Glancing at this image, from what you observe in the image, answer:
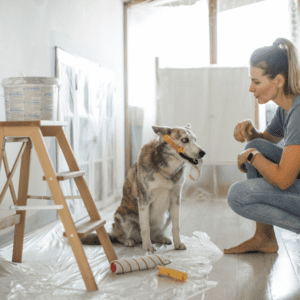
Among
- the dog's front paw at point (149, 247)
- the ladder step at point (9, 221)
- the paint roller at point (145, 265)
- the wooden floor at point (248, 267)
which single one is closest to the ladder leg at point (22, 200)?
the ladder step at point (9, 221)

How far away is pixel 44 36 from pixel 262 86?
160 cm

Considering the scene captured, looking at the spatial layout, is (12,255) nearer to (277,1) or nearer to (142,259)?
(142,259)

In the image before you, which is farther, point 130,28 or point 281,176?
point 130,28

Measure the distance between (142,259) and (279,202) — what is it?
698 mm

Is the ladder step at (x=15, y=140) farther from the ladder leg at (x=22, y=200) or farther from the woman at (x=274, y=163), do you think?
the woman at (x=274, y=163)

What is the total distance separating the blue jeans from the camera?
150 centimetres

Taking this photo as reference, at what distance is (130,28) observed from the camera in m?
4.01

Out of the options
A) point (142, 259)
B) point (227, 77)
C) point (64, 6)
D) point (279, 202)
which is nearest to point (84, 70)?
point (64, 6)

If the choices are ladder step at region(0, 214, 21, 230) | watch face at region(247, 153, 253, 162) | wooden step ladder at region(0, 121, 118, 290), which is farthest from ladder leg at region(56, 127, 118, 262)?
watch face at region(247, 153, 253, 162)

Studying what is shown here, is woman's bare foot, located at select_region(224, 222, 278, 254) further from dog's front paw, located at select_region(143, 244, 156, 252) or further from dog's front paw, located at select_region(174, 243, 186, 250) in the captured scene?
dog's front paw, located at select_region(143, 244, 156, 252)

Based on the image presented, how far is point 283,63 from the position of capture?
5.03ft

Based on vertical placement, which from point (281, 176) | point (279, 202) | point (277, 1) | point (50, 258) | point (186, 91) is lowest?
point (50, 258)

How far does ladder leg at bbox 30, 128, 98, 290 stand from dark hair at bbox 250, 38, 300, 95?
3.44 feet

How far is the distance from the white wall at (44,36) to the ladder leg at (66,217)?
72 cm
